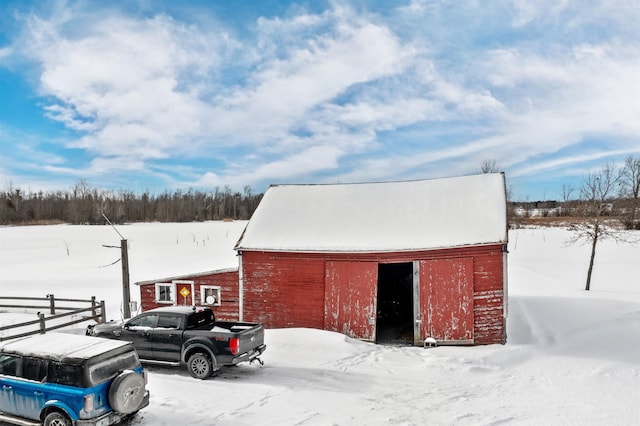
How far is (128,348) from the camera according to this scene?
858cm

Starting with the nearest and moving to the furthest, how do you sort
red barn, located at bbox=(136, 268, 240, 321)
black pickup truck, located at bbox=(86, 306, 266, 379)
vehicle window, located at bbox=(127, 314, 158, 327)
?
black pickup truck, located at bbox=(86, 306, 266, 379) → vehicle window, located at bbox=(127, 314, 158, 327) → red barn, located at bbox=(136, 268, 240, 321)

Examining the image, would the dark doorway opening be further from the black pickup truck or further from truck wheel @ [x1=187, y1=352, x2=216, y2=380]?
truck wheel @ [x1=187, y1=352, x2=216, y2=380]

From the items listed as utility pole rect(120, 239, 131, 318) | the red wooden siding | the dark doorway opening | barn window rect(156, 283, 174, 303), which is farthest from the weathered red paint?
utility pole rect(120, 239, 131, 318)

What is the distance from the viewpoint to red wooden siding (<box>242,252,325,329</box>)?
52.3ft

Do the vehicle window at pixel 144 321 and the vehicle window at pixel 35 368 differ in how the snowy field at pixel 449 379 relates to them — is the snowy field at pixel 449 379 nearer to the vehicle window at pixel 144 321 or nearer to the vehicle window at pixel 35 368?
the vehicle window at pixel 144 321

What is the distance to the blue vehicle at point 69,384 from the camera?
7.59 meters

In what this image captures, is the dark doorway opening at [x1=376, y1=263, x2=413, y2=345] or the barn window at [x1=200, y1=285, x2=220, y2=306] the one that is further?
the barn window at [x1=200, y1=285, x2=220, y2=306]

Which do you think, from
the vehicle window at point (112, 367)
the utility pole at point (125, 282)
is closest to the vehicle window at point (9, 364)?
the vehicle window at point (112, 367)

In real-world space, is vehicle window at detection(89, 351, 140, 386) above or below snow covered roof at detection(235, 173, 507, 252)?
below

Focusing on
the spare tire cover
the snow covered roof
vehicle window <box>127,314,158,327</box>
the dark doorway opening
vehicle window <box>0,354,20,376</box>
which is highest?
the snow covered roof

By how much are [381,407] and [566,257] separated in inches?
1357

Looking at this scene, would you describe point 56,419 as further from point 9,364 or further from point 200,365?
point 200,365

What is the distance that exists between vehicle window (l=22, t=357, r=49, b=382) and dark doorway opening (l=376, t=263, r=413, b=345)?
1046 centimetres

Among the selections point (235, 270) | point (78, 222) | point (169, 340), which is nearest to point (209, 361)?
point (169, 340)
